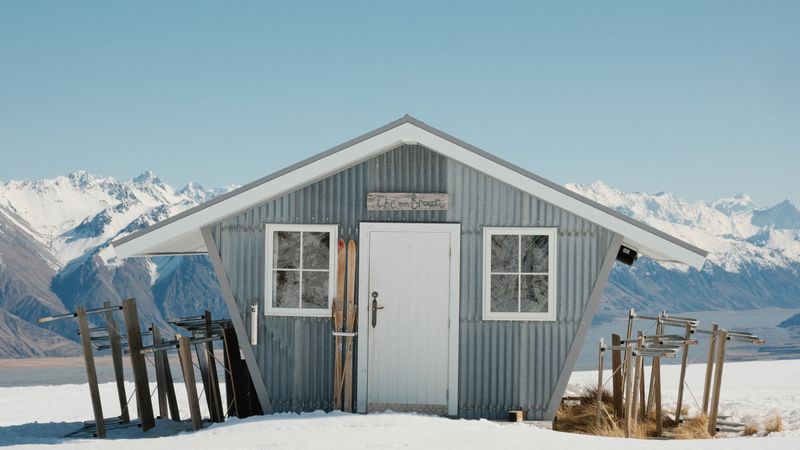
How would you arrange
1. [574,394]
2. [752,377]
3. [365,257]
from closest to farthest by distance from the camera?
[365,257], [574,394], [752,377]

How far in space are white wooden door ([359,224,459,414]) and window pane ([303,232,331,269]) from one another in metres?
0.51

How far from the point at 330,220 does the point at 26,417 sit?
374 inches

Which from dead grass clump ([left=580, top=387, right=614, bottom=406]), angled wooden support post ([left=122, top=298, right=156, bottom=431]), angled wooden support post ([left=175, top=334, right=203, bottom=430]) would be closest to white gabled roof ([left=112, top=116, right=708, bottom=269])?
angled wooden support post ([left=122, top=298, right=156, bottom=431])

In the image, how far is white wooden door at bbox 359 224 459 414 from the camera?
12.5 metres

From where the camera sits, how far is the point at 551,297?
12.5 metres

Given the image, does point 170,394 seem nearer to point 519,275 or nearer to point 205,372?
point 205,372

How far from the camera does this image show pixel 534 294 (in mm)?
12562

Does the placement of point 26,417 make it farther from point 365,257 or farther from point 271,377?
point 365,257

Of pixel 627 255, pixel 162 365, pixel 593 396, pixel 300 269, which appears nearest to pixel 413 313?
pixel 300 269

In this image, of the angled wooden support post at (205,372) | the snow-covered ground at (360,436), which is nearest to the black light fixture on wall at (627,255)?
the snow-covered ground at (360,436)

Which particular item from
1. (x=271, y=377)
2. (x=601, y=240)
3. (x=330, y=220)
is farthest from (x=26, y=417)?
(x=601, y=240)

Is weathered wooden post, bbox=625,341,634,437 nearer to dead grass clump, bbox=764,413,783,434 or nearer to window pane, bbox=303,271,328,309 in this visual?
dead grass clump, bbox=764,413,783,434

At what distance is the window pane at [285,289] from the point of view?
41.2ft

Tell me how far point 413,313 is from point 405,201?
4.70 feet
